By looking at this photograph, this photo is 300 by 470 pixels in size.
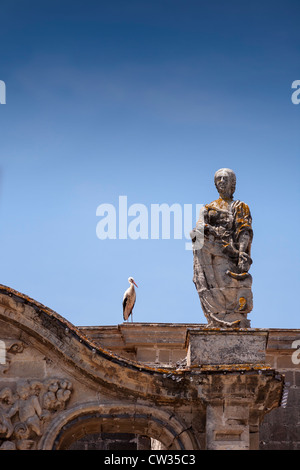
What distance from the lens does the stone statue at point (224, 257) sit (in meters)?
18.3

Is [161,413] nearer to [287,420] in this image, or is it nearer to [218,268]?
[218,268]

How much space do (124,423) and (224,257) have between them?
9.19ft

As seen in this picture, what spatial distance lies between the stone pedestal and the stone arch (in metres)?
0.87

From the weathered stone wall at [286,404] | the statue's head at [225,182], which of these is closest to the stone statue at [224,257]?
the statue's head at [225,182]

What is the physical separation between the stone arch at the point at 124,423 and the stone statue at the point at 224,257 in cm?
156

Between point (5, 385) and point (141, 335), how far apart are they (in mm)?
5257

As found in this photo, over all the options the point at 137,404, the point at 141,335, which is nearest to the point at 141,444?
the point at 141,335

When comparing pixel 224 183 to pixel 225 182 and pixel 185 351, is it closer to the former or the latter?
pixel 225 182

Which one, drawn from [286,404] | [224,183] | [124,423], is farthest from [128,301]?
[124,423]

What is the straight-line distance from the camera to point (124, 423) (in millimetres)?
17969

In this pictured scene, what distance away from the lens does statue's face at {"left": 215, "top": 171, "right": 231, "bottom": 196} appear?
19375 millimetres

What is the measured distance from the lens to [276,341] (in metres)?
22.4

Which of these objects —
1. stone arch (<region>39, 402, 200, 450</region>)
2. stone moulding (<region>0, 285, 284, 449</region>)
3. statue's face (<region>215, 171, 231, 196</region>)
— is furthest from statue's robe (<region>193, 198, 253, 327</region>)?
stone arch (<region>39, 402, 200, 450</region>)
